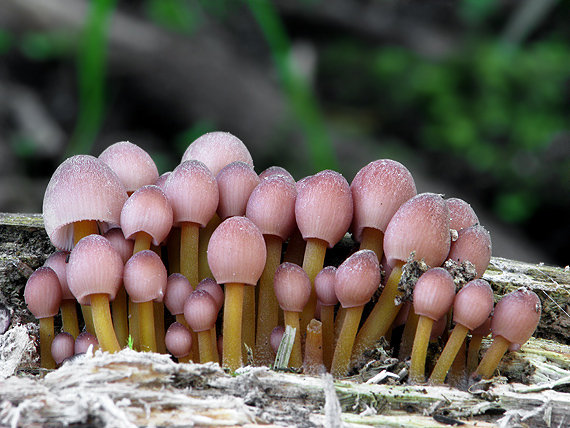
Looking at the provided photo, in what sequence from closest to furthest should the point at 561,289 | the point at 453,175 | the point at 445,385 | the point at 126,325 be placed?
the point at 445,385 → the point at 126,325 → the point at 561,289 → the point at 453,175

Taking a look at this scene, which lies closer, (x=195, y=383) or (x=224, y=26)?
(x=195, y=383)

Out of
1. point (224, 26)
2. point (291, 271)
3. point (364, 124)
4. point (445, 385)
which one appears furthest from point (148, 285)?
point (224, 26)

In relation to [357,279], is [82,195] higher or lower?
higher

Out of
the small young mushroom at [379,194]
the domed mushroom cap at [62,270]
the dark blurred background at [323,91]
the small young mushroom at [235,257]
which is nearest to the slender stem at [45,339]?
the domed mushroom cap at [62,270]

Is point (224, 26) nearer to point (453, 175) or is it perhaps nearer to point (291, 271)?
point (453, 175)

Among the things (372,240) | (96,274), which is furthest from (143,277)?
(372,240)

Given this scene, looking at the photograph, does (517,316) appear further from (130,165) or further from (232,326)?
(130,165)

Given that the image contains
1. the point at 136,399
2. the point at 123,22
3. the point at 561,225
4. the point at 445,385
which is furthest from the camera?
the point at 123,22

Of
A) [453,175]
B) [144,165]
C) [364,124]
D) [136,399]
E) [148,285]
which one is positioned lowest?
[136,399]
